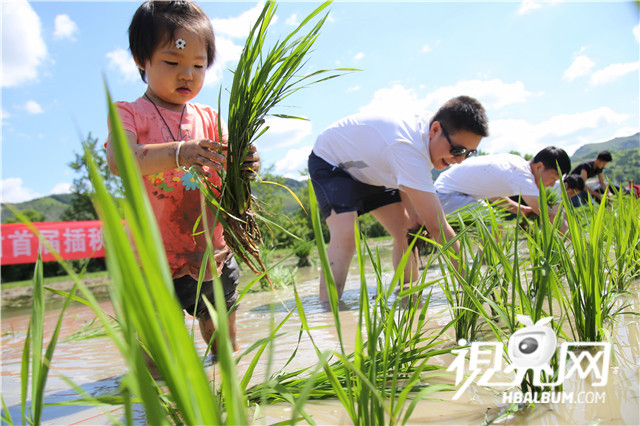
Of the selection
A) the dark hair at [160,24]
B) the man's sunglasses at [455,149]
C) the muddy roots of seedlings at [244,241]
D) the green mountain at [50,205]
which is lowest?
the muddy roots of seedlings at [244,241]

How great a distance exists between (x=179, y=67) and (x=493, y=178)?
10.8 ft

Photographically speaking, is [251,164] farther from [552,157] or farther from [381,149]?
[552,157]

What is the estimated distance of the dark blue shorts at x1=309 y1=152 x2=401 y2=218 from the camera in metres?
2.92

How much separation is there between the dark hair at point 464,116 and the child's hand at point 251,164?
1670mm

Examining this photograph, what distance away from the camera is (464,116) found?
8.61 feet

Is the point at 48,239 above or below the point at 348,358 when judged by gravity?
above

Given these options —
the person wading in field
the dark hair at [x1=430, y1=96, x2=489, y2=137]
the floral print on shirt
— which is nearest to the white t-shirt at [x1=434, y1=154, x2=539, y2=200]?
the dark hair at [x1=430, y1=96, x2=489, y2=137]

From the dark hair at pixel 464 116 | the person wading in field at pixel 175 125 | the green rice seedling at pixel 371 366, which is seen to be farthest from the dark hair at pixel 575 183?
the green rice seedling at pixel 371 366

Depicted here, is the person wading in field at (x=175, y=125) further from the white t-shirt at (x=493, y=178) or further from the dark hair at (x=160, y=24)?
the white t-shirt at (x=493, y=178)

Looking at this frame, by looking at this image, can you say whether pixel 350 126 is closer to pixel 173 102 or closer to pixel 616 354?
pixel 173 102

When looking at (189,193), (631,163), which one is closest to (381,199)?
(189,193)

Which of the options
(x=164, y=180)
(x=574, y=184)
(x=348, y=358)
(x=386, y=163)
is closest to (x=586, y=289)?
(x=348, y=358)

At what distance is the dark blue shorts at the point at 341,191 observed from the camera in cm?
292

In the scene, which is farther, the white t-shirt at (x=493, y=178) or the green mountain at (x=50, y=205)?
the green mountain at (x=50, y=205)
